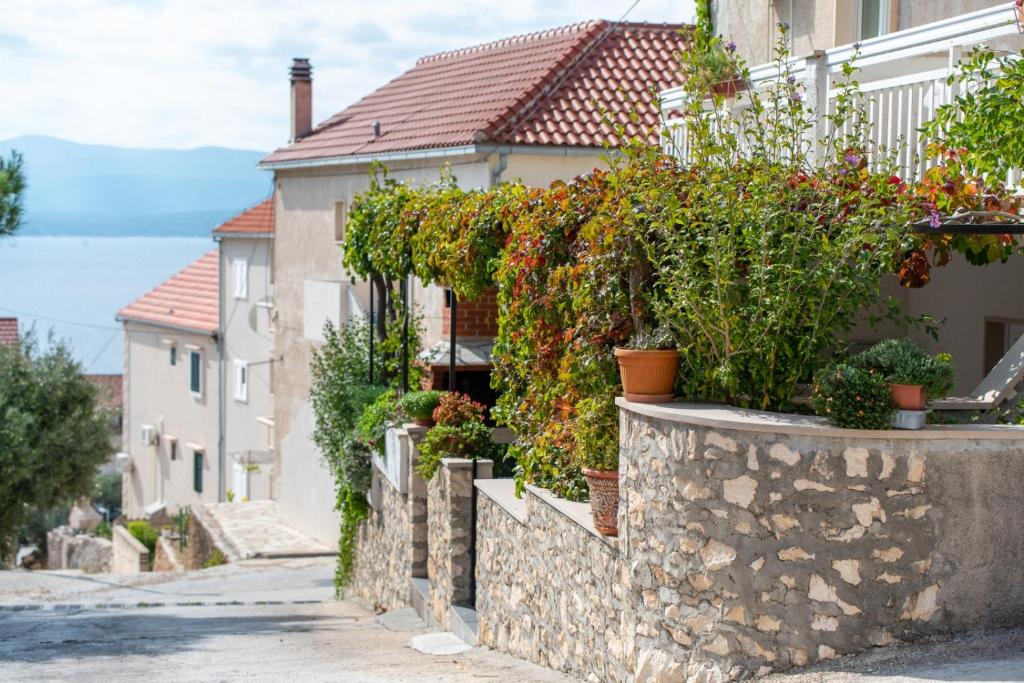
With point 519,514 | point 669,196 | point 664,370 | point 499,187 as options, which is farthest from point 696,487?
point 499,187

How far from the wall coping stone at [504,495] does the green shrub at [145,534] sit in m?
21.5

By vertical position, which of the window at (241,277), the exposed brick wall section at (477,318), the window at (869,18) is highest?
the window at (869,18)


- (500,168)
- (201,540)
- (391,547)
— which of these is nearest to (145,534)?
(201,540)

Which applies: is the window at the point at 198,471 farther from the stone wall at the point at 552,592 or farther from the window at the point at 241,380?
the stone wall at the point at 552,592

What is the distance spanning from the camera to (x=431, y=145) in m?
19.6

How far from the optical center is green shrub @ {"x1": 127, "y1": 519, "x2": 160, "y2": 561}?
1246 inches

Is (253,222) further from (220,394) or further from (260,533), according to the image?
(260,533)

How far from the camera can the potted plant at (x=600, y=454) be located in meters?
7.80

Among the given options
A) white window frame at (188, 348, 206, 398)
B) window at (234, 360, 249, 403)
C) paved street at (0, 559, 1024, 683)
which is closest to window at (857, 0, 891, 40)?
paved street at (0, 559, 1024, 683)

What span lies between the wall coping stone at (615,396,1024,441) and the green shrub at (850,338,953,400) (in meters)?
0.24

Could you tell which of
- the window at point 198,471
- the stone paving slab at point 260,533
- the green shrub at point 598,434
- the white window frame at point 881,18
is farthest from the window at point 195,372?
the green shrub at point 598,434

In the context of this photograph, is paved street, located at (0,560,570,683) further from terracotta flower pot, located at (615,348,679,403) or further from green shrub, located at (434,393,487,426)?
terracotta flower pot, located at (615,348,679,403)

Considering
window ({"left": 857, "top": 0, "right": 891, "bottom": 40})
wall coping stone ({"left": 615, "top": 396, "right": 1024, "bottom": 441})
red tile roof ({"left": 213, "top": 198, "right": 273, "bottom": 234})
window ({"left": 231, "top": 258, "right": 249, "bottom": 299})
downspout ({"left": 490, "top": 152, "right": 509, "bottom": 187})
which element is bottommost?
wall coping stone ({"left": 615, "top": 396, "right": 1024, "bottom": 441})

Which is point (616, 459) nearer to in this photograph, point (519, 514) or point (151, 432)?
point (519, 514)
